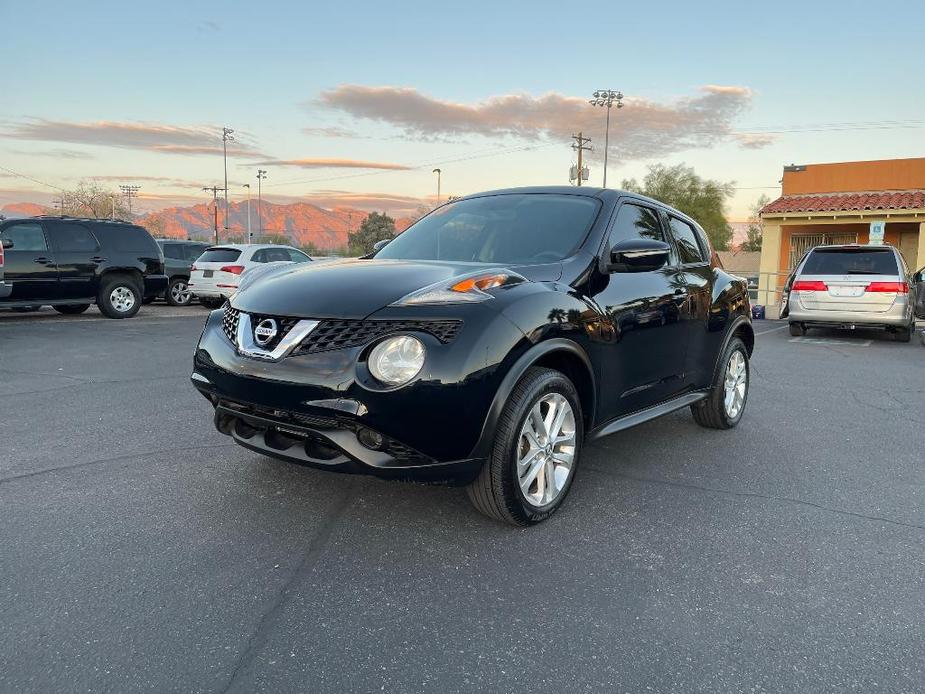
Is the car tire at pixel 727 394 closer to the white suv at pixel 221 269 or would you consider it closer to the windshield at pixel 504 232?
the windshield at pixel 504 232

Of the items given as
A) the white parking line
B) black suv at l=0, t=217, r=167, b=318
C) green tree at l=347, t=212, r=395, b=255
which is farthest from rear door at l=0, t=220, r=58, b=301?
green tree at l=347, t=212, r=395, b=255

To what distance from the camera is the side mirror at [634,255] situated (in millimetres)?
3789

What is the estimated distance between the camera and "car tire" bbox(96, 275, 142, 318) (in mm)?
12883

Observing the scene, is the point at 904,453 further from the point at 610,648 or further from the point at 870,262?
the point at 870,262

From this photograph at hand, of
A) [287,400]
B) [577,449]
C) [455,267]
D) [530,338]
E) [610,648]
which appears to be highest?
[455,267]

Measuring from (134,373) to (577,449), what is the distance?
5.44 metres

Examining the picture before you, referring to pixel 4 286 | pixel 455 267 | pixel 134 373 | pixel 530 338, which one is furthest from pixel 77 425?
pixel 4 286

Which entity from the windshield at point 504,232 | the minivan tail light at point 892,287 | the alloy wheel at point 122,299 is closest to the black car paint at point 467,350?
the windshield at point 504,232

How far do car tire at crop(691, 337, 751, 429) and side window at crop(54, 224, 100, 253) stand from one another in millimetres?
11141

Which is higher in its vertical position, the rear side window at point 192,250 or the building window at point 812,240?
the building window at point 812,240

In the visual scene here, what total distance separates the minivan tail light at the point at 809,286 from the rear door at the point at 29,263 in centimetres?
1288

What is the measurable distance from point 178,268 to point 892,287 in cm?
1503

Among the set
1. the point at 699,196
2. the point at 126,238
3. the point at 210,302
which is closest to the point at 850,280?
the point at 126,238

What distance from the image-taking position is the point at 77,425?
16.9ft
